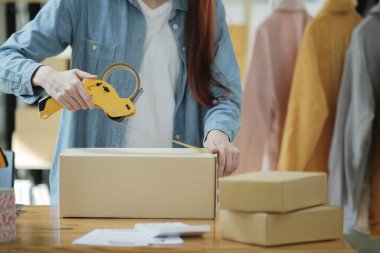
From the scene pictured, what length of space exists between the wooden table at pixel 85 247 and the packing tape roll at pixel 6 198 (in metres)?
0.08

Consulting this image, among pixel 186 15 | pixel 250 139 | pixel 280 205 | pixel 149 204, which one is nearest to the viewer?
pixel 280 205

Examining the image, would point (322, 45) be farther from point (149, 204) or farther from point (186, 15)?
point (149, 204)

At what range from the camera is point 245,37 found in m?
3.54

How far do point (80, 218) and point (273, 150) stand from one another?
5.73 ft

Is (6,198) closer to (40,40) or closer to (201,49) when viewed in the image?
(40,40)

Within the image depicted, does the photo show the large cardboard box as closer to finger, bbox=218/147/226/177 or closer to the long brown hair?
finger, bbox=218/147/226/177

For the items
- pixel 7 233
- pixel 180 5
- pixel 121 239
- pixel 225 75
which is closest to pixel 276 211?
pixel 121 239

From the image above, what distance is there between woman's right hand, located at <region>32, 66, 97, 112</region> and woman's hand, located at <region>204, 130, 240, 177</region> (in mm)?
337

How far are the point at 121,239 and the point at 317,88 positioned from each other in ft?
6.23

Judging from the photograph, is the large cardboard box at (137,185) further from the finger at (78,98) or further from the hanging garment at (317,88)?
A: the hanging garment at (317,88)

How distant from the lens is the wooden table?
58.4 inches

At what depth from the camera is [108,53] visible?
7.17ft

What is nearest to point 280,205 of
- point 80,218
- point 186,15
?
point 80,218

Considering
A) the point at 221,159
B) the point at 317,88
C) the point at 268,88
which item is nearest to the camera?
the point at 221,159
